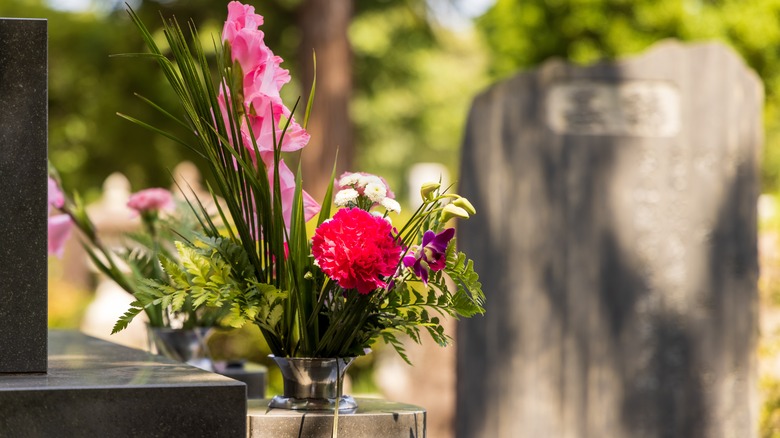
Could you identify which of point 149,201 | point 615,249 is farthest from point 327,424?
point 615,249

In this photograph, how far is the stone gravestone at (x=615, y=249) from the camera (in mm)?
4699

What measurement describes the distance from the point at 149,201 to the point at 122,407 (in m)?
1.40

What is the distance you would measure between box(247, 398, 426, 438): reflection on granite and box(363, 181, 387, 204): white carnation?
1.17ft

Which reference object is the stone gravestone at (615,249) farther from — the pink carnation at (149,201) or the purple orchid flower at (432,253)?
the purple orchid flower at (432,253)

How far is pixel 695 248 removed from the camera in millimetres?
4844

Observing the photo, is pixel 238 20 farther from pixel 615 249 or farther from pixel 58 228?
pixel 615 249

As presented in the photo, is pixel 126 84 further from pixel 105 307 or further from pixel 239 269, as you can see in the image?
pixel 239 269

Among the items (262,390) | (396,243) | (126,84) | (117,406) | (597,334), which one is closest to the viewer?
(117,406)

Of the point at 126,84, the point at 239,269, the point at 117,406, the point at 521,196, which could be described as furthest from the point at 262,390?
the point at 126,84

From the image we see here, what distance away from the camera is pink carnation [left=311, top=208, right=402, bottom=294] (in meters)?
1.64

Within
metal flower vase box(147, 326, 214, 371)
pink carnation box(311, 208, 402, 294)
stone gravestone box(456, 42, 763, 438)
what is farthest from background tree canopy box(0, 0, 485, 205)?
→ pink carnation box(311, 208, 402, 294)

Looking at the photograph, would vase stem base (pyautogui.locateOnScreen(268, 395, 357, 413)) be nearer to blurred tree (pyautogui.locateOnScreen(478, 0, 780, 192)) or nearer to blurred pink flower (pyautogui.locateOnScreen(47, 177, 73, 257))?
blurred pink flower (pyautogui.locateOnScreen(47, 177, 73, 257))

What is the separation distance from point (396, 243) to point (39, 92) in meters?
0.66

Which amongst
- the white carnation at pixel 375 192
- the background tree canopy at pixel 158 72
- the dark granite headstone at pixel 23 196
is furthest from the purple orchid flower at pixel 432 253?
the background tree canopy at pixel 158 72
